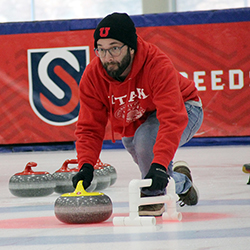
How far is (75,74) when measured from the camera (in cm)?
813

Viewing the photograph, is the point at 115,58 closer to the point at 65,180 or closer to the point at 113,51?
the point at 113,51

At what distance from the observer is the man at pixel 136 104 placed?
2232 mm

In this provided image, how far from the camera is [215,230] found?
1.98 m

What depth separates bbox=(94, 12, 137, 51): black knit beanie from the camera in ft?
7.30

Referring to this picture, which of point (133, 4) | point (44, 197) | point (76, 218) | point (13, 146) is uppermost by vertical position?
point (133, 4)

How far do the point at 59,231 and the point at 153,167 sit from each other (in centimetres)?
47

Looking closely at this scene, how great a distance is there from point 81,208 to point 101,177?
1135 mm

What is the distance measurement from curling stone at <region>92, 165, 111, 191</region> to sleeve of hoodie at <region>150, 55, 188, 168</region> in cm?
112

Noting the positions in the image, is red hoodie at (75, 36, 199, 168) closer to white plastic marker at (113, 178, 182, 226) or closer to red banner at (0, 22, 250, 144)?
white plastic marker at (113, 178, 182, 226)

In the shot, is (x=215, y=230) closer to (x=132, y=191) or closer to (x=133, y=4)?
(x=132, y=191)

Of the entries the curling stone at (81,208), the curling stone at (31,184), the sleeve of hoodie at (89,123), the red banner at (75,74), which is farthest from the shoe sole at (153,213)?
the red banner at (75,74)

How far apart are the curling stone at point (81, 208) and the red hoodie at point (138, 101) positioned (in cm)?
27

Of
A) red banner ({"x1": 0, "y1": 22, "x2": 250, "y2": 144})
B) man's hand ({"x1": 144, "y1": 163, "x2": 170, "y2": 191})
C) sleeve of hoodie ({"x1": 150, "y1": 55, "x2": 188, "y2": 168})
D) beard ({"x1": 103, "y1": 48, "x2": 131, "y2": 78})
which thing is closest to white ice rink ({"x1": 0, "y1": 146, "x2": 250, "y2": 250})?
man's hand ({"x1": 144, "y1": 163, "x2": 170, "y2": 191})

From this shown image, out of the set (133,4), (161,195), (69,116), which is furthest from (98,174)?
(133,4)
